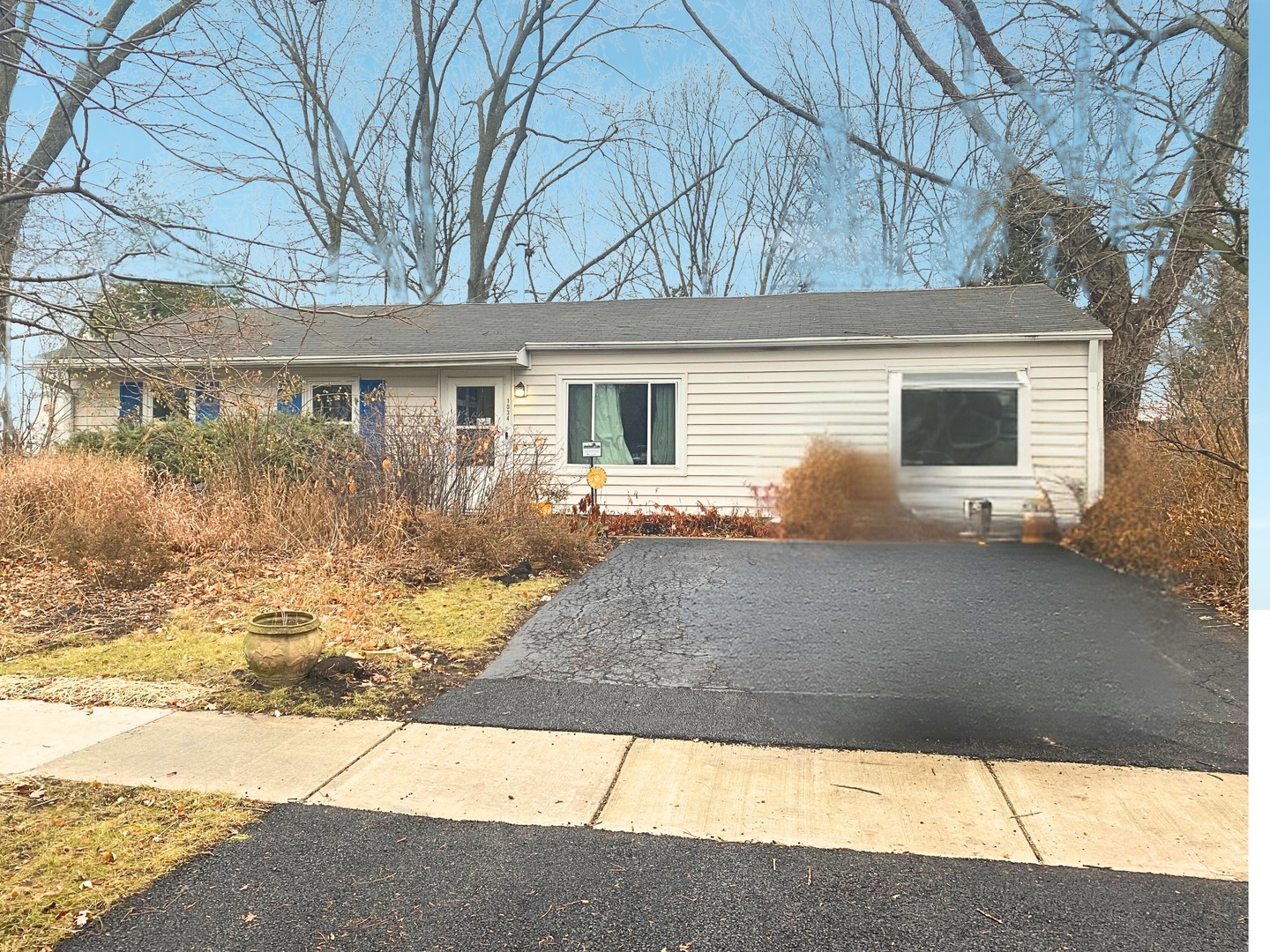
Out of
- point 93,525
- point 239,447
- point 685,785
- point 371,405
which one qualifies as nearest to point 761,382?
point 371,405

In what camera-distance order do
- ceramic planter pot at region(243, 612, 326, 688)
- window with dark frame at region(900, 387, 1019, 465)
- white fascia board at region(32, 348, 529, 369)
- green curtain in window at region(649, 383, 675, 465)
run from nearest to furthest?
window with dark frame at region(900, 387, 1019, 465) → green curtain in window at region(649, 383, 675, 465) → white fascia board at region(32, 348, 529, 369) → ceramic planter pot at region(243, 612, 326, 688)

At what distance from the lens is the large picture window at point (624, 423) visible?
4.07ft

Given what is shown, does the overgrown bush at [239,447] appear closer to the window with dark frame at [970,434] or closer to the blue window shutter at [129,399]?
the blue window shutter at [129,399]

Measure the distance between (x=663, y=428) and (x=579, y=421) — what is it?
0.17m

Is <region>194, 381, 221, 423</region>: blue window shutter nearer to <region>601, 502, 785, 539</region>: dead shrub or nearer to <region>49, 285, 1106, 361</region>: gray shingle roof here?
<region>49, 285, 1106, 361</region>: gray shingle roof

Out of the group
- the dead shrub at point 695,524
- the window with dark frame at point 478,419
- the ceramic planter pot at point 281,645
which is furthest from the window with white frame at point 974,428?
the ceramic planter pot at point 281,645

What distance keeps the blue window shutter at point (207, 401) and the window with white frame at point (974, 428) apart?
5.42 feet

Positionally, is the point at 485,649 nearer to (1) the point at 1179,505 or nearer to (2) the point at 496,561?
(2) the point at 496,561

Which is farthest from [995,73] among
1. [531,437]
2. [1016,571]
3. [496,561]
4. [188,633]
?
[188,633]

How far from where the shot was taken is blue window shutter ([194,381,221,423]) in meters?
1.88

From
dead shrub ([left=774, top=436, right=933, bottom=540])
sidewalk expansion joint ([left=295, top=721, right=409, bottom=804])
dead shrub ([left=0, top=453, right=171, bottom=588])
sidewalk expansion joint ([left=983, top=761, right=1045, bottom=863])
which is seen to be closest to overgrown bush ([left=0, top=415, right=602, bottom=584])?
dead shrub ([left=0, top=453, right=171, bottom=588])

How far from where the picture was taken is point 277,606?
10.9ft

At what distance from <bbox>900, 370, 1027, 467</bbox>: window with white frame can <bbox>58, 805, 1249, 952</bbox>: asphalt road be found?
4.15ft

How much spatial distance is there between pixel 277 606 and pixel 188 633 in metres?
0.59
